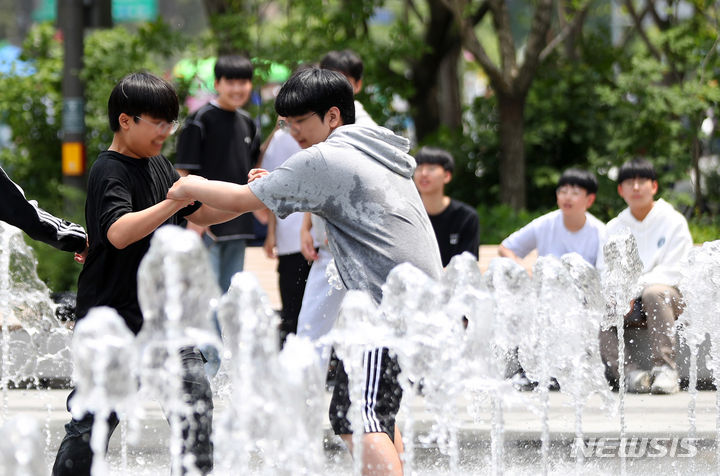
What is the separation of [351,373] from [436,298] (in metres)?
0.34

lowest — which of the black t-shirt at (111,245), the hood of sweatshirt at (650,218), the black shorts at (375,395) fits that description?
the black shorts at (375,395)

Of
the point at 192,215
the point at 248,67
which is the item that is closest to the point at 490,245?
the point at 248,67

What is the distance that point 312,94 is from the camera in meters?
3.59

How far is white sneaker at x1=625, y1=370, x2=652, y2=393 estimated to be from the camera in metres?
6.60

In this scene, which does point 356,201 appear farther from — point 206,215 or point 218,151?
point 218,151

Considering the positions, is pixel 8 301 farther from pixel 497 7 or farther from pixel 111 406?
pixel 497 7

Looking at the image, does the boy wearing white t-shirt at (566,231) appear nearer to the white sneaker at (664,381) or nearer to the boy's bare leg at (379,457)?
the white sneaker at (664,381)

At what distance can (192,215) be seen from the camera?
3.91 meters

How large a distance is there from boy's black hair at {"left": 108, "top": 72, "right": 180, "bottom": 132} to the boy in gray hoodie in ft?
1.03

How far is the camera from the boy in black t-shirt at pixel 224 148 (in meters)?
6.34

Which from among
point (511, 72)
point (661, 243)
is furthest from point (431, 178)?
point (511, 72)

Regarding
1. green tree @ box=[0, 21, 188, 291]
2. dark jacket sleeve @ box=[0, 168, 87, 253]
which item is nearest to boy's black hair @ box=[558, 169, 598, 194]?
dark jacket sleeve @ box=[0, 168, 87, 253]

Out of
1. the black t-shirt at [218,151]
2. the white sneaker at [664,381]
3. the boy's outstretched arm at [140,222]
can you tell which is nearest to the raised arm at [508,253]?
the white sneaker at [664,381]

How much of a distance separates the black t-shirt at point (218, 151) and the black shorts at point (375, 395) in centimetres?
289
